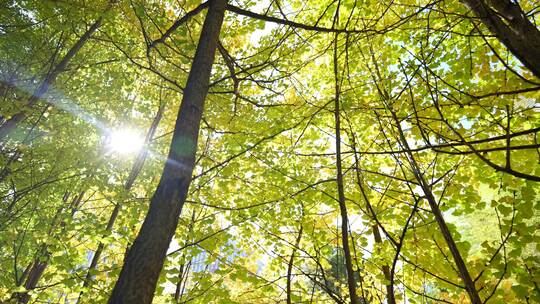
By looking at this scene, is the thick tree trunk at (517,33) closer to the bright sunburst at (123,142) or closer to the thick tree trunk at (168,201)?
the thick tree trunk at (168,201)

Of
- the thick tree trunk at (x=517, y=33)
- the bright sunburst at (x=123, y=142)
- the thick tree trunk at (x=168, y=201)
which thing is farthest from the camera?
the bright sunburst at (x=123, y=142)

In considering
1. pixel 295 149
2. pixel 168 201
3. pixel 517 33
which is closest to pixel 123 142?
pixel 295 149

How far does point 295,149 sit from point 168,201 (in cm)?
291

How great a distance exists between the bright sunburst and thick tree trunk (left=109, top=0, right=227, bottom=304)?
585cm

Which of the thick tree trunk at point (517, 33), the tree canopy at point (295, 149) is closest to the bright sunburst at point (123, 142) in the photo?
the tree canopy at point (295, 149)

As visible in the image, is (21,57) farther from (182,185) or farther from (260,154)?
(182,185)

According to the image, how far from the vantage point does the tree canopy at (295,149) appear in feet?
5.73

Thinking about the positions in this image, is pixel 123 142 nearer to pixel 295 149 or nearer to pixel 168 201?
pixel 295 149

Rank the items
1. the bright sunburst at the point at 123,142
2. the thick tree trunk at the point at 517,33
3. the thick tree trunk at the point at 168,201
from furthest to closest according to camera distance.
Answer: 1. the bright sunburst at the point at 123,142
2. the thick tree trunk at the point at 517,33
3. the thick tree trunk at the point at 168,201

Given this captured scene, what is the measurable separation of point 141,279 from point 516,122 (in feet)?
11.6

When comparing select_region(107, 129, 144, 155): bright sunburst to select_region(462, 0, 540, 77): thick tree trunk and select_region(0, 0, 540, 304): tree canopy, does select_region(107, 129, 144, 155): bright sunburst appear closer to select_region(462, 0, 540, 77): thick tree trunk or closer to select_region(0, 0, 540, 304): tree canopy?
select_region(0, 0, 540, 304): tree canopy

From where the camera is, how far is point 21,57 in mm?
6066

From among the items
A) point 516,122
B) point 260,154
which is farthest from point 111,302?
point 516,122

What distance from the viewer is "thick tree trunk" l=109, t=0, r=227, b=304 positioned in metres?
1.33
